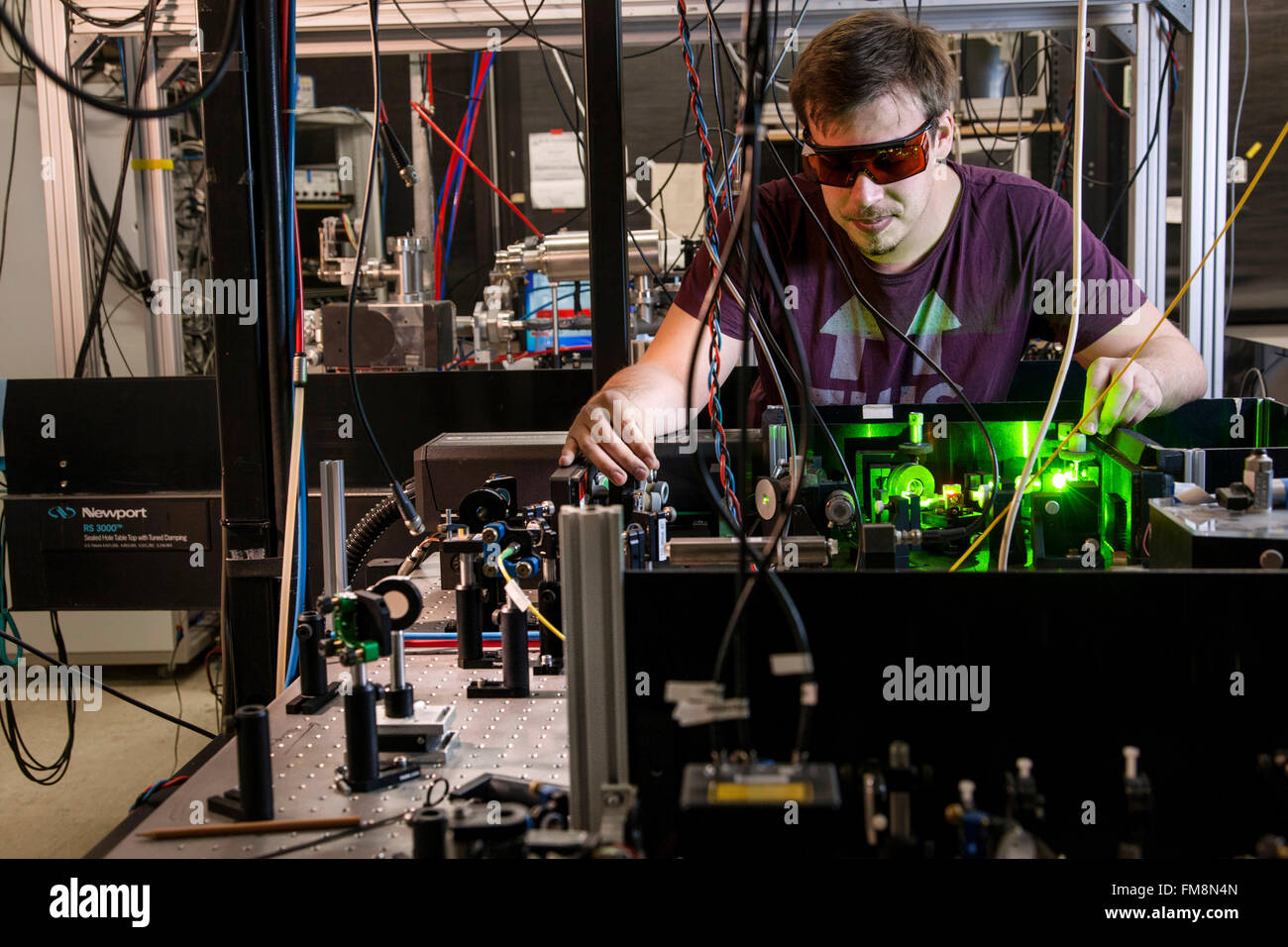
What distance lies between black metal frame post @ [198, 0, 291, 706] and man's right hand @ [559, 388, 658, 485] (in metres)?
0.38

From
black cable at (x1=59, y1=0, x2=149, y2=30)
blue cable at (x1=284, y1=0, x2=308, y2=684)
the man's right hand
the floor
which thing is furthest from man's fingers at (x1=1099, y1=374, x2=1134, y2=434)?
black cable at (x1=59, y1=0, x2=149, y2=30)

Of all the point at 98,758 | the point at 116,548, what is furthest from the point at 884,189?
the point at 98,758

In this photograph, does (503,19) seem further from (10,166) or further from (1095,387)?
(10,166)

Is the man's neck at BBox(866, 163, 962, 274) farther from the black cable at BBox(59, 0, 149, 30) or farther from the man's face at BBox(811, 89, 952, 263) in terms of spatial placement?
the black cable at BBox(59, 0, 149, 30)

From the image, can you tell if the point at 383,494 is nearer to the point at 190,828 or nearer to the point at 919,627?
the point at 190,828

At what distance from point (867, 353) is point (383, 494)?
3.03ft

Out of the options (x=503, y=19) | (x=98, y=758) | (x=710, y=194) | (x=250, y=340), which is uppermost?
(x=503, y=19)

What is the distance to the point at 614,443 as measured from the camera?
130cm

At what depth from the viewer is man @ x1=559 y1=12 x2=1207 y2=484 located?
166 centimetres

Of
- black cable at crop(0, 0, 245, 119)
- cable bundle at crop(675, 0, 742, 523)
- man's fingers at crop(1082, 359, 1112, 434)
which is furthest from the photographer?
man's fingers at crop(1082, 359, 1112, 434)

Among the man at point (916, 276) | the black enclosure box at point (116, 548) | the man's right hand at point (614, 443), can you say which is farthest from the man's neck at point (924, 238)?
the black enclosure box at point (116, 548)

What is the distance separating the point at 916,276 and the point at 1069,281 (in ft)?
0.93

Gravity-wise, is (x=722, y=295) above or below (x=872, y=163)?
below
